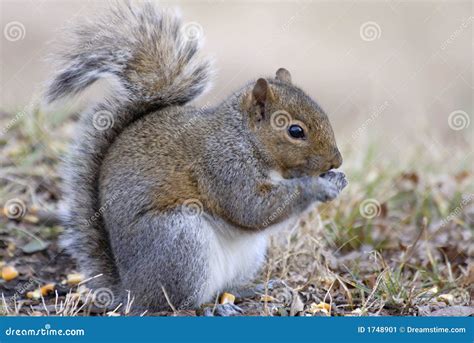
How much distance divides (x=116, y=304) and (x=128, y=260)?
36 cm

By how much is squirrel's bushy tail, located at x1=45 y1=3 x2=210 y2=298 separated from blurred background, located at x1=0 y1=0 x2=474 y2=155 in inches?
161

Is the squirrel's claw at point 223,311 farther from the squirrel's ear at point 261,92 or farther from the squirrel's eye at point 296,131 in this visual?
the squirrel's ear at point 261,92

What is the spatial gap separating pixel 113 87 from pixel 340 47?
22.9 ft

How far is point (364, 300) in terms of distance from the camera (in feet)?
13.3

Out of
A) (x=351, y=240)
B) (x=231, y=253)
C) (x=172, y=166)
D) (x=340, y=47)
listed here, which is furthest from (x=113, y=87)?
(x=340, y=47)

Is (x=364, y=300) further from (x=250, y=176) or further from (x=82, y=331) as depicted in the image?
(x=82, y=331)

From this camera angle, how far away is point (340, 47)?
10.7 m

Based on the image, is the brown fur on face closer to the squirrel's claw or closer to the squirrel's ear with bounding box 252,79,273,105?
the squirrel's ear with bounding box 252,79,273,105

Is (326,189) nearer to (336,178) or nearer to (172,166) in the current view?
(336,178)

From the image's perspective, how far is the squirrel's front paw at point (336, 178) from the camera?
4051 millimetres

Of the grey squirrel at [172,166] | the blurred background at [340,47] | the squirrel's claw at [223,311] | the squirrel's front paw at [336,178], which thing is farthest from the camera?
the blurred background at [340,47]

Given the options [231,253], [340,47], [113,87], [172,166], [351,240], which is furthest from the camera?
[340,47]

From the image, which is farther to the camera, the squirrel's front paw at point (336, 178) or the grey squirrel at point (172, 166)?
the squirrel's front paw at point (336, 178)

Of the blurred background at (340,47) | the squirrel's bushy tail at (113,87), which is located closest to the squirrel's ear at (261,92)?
the squirrel's bushy tail at (113,87)
